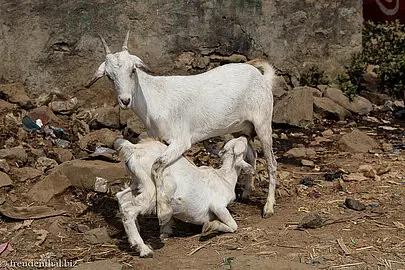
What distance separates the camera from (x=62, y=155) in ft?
22.3

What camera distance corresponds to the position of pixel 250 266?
4.21 m

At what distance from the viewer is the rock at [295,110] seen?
8.17 metres

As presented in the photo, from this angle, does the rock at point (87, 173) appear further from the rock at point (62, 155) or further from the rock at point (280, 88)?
the rock at point (280, 88)

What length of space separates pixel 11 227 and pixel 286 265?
2.34 meters

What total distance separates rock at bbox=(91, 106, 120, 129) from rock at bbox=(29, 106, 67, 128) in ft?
1.36

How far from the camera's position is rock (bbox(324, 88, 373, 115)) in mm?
8773

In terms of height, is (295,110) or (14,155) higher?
(14,155)

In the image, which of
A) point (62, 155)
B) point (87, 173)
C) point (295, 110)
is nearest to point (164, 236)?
point (87, 173)

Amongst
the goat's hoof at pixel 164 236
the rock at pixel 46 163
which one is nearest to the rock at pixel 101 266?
the goat's hoof at pixel 164 236

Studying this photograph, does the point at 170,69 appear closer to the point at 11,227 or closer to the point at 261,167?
the point at 261,167

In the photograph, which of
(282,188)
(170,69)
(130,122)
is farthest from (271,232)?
(170,69)

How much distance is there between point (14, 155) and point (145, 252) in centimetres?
257

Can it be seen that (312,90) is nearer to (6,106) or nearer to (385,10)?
(6,106)

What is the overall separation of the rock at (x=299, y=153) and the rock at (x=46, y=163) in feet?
8.24
